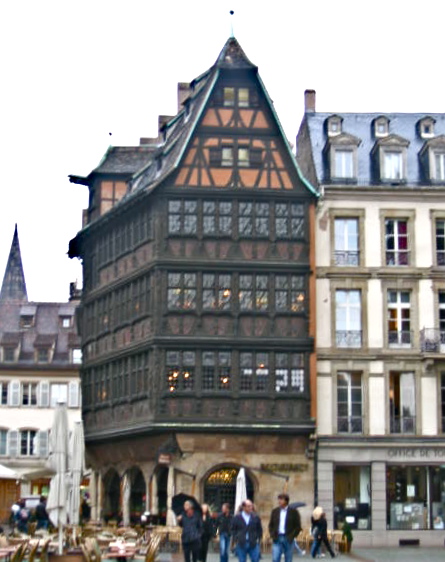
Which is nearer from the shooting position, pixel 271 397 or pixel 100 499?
pixel 271 397

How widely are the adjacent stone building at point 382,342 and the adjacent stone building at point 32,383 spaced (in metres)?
29.1

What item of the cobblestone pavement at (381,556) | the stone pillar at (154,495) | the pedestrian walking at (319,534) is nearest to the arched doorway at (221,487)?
the stone pillar at (154,495)

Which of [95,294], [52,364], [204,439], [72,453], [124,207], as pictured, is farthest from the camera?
[52,364]

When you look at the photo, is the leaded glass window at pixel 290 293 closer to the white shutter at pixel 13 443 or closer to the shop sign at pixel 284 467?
the shop sign at pixel 284 467

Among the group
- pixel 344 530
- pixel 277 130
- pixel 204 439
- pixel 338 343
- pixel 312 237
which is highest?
pixel 277 130

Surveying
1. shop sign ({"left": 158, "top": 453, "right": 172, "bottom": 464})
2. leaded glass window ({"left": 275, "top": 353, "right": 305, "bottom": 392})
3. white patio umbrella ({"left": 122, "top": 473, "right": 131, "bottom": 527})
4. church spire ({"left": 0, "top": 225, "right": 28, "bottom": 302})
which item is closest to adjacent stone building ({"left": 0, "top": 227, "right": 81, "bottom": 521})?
church spire ({"left": 0, "top": 225, "right": 28, "bottom": 302})

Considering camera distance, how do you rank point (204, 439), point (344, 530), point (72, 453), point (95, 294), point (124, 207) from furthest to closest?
1. point (95, 294)
2. point (124, 207)
3. point (204, 439)
4. point (344, 530)
5. point (72, 453)

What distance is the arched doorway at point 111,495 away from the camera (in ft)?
178

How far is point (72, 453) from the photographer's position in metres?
39.4

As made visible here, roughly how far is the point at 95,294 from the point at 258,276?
907 centimetres

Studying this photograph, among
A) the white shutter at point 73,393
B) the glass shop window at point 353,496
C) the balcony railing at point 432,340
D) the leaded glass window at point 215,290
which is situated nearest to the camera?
the leaded glass window at point 215,290

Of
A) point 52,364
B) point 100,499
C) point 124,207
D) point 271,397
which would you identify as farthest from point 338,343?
point 52,364

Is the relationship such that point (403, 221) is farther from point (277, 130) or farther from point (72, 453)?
point (72, 453)

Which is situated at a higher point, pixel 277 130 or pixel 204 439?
pixel 277 130
